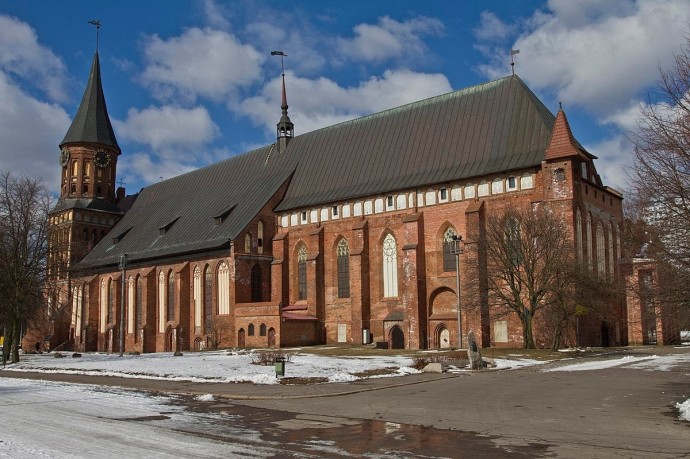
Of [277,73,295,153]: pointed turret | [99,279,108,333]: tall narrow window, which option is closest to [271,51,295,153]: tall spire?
[277,73,295,153]: pointed turret

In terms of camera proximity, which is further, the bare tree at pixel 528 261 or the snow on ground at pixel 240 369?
the bare tree at pixel 528 261

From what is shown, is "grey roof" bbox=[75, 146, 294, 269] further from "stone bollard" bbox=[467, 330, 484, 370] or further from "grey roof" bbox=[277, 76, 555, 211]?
"stone bollard" bbox=[467, 330, 484, 370]

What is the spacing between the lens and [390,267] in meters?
46.4

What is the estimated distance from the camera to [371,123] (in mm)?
52781

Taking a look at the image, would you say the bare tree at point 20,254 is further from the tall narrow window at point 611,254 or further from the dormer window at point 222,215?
the tall narrow window at point 611,254

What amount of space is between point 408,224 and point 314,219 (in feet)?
31.5

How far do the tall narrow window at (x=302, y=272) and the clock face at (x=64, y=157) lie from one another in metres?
37.6

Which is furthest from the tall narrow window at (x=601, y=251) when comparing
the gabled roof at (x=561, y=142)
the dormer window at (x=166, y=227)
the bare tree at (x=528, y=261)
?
the dormer window at (x=166, y=227)

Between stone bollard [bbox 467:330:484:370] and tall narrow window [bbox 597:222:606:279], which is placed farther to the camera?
tall narrow window [bbox 597:222:606:279]

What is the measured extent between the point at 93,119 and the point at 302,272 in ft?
127

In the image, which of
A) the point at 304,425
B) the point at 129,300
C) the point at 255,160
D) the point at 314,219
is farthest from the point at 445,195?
the point at 129,300

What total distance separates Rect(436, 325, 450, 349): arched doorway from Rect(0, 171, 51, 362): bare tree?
23.7 metres

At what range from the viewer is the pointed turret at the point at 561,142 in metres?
37.7

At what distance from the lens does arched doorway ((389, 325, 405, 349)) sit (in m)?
44.2
